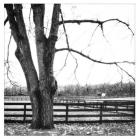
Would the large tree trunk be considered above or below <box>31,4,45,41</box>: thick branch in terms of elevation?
below

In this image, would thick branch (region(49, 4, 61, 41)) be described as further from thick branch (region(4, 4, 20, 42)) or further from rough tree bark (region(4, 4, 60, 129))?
thick branch (region(4, 4, 20, 42))

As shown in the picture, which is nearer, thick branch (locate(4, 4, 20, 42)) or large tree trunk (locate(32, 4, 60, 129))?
thick branch (locate(4, 4, 20, 42))

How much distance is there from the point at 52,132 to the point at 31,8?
4561 millimetres

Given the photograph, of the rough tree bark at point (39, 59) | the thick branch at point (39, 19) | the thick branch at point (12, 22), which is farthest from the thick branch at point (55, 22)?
the thick branch at point (12, 22)

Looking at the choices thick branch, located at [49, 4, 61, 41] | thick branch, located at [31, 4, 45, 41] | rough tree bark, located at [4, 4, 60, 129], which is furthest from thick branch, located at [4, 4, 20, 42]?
thick branch, located at [49, 4, 61, 41]

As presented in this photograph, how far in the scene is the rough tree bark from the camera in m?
8.50

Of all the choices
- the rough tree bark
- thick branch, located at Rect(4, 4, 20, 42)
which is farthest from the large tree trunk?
thick branch, located at Rect(4, 4, 20, 42)

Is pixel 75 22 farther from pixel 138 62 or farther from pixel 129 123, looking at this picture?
pixel 129 123

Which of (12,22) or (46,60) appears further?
(46,60)

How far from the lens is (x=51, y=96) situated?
8.69 m

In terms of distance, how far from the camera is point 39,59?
870 centimetres

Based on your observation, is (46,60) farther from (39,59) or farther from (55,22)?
(55,22)

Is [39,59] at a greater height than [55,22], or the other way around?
[55,22]

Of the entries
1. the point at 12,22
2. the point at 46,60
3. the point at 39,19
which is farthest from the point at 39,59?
the point at 12,22
